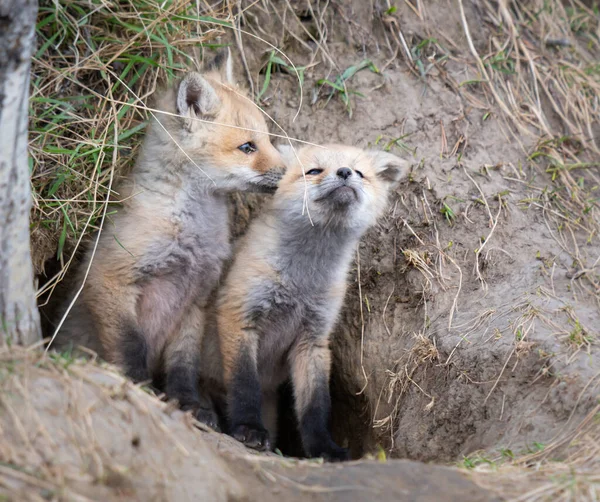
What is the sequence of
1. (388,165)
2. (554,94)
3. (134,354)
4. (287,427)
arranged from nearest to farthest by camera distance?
(134,354)
(388,165)
(287,427)
(554,94)

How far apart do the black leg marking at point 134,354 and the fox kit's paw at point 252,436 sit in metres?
0.62

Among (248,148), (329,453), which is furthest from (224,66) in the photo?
(329,453)

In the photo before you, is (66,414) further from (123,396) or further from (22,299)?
(22,299)

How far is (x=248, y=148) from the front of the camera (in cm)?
470

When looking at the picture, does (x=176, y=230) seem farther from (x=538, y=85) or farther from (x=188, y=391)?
(x=538, y=85)

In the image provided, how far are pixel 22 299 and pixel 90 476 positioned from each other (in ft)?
3.80

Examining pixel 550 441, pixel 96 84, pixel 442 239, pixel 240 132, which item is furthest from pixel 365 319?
pixel 96 84

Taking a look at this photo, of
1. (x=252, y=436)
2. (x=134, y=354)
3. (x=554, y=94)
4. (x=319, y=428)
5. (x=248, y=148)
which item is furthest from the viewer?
(x=554, y=94)

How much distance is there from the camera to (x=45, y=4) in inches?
195

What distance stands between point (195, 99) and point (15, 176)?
1.75 metres

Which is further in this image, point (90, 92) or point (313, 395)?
point (90, 92)

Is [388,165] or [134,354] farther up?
[388,165]

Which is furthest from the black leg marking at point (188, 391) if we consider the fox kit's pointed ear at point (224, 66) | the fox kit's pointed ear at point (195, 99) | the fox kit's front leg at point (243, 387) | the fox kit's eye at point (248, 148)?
the fox kit's pointed ear at point (224, 66)

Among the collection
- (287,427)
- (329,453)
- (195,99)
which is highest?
(195,99)
